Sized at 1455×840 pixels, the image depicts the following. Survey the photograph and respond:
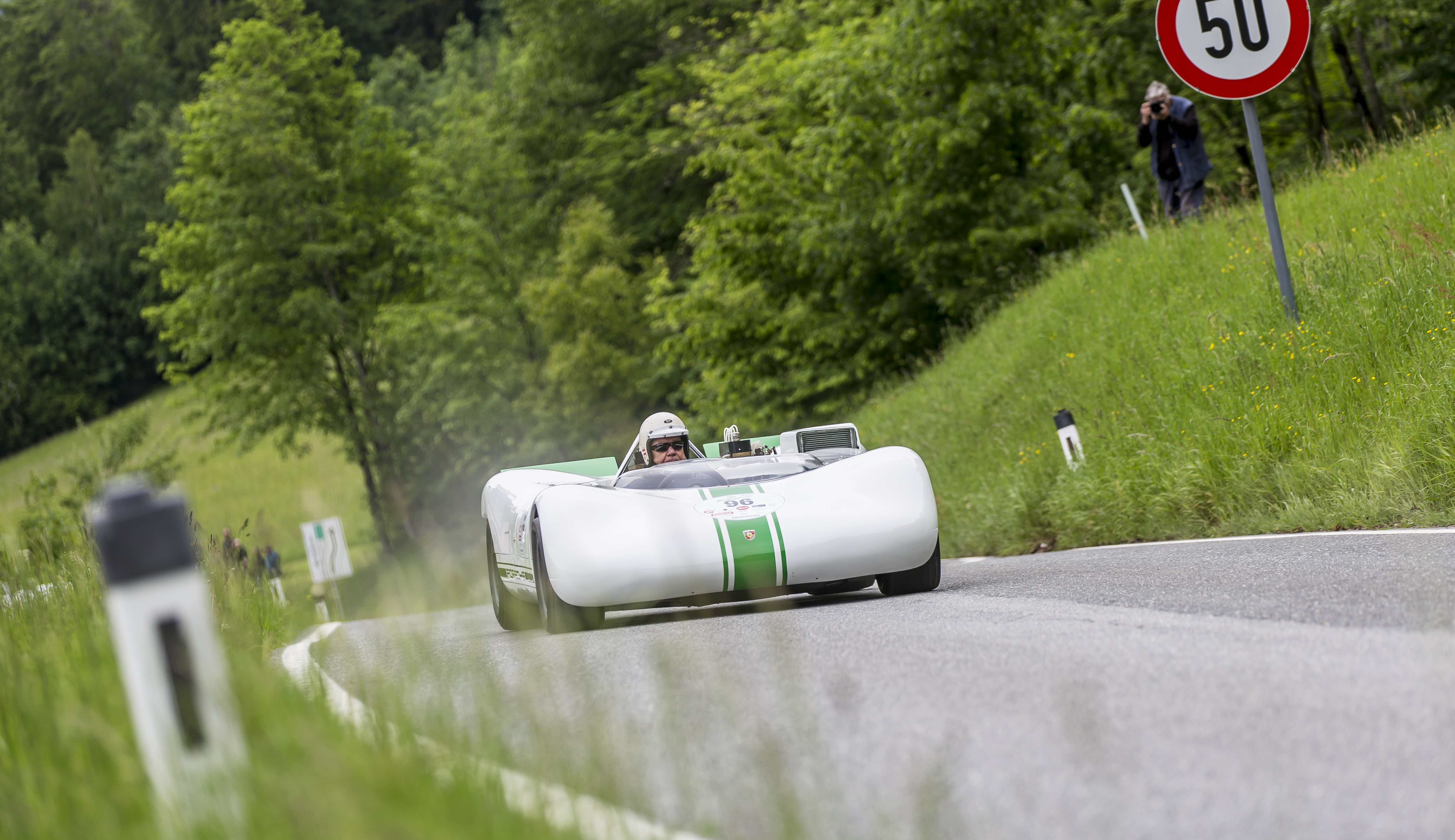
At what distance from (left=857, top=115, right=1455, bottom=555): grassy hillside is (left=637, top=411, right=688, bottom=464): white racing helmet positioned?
11.2 ft

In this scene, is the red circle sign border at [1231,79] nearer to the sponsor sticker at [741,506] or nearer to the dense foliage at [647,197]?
the sponsor sticker at [741,506]

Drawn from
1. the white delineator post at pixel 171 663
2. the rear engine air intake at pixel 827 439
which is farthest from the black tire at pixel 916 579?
the white delineator post at pixel 171 663

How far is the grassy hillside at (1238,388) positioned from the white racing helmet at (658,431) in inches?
134

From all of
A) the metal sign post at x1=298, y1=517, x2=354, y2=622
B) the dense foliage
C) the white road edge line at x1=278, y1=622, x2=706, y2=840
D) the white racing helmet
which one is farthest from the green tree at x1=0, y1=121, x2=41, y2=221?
the white road edge line at x1=278, y1=622, x2=706, y2=840

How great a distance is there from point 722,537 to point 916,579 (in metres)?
1.40

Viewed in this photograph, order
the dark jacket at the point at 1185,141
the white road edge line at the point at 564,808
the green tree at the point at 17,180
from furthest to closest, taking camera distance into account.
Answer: the green tree at the point at 17,180 < the dark jacket at the point at 1185,141 < the white road edge line at the point at 564,808

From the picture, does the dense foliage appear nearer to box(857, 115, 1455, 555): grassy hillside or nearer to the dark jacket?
the dark jacket

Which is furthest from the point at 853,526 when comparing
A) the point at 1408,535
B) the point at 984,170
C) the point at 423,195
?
the point at 423,195

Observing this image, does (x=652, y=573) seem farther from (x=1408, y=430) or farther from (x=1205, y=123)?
(x=1205, y=123)

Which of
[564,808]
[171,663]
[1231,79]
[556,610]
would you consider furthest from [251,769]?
[1231,79]

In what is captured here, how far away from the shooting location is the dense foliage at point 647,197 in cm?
2111

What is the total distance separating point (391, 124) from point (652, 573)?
38.9 metres

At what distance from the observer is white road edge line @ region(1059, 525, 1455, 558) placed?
729cm

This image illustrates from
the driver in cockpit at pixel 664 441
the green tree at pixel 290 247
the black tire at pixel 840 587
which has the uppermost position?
the green tree at pixel 290 247
